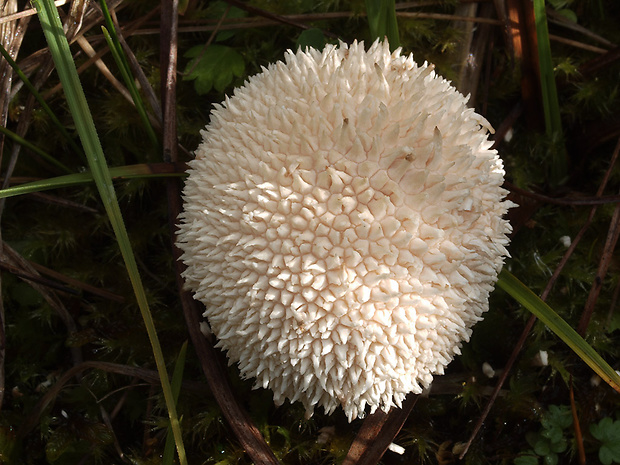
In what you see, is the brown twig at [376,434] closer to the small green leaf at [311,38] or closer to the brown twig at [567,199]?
the brown twig at [567,199]

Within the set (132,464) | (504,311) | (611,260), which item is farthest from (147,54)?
(611,260)

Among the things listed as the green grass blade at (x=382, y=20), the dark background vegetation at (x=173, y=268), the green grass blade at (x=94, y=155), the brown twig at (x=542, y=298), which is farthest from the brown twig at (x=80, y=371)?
the green grass blade at (x=382, y=20)

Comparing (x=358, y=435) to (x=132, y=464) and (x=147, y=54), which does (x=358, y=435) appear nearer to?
(x=132, y=464)

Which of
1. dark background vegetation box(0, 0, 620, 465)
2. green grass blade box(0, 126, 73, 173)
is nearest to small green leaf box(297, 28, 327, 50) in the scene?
dark background vegetation box(0, 0, 620, 465)

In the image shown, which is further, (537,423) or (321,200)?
(537,423)

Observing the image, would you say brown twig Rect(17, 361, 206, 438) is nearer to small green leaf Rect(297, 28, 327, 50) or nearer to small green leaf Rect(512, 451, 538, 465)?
small green leaf Rect(512, 451, 538, 465)
